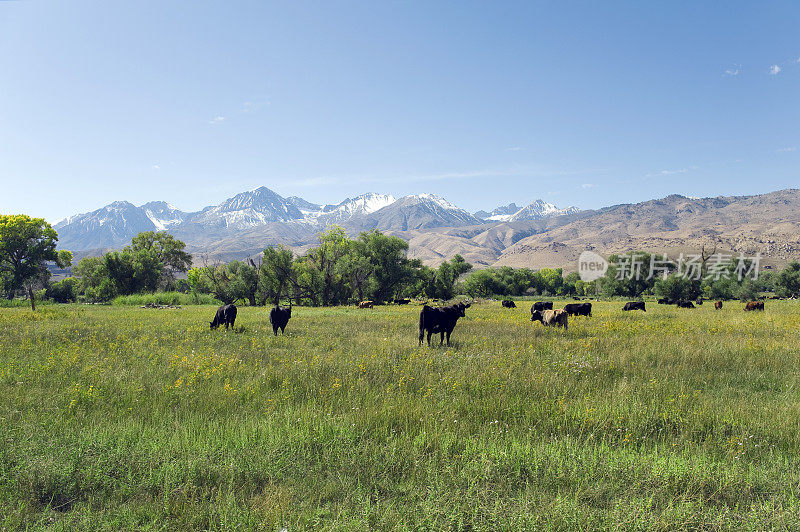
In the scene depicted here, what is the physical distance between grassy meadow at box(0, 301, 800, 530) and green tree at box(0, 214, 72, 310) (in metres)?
57.3

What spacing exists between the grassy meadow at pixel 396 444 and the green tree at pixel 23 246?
57.3 m

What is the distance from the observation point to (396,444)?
5.54 m

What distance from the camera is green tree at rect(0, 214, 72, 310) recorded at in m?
50.2

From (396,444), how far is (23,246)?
69709 millimetres

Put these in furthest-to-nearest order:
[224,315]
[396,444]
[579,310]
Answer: [579,310]
[224,315]
[396,444]

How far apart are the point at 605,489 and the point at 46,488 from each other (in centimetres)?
669

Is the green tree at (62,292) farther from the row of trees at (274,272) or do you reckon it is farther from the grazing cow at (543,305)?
the grazing cow at (543,305)

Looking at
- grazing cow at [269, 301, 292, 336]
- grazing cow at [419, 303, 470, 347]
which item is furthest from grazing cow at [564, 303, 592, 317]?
grazing cow at [269, 301, 292, 336]

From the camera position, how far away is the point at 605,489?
4.52 m

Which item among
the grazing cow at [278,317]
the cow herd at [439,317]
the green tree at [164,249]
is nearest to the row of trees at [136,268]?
the green tree at [164,249]

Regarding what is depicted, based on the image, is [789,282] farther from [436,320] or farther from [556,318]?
[436,320]

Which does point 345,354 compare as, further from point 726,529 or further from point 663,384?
point 726,529

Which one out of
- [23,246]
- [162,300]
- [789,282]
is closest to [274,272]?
[162,300]

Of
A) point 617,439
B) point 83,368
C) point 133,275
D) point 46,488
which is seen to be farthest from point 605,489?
point 133,275
